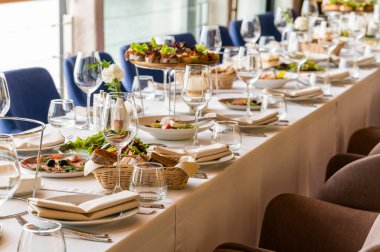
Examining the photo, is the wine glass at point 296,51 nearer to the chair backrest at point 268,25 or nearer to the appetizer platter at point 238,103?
the appetizer platter at point 238,103

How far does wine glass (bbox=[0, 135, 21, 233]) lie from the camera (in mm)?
1339

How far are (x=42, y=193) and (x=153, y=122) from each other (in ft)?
2.93

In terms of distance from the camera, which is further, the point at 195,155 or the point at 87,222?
the point at 195,155

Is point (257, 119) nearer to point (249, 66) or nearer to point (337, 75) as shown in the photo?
point (249, 66)

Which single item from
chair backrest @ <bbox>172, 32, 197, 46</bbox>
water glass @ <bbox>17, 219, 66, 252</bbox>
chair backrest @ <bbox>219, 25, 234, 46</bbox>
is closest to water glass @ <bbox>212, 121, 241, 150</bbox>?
water glass @ <bbox>17, 219, 66, 252</bbox>

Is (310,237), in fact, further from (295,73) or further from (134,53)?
(295,73)

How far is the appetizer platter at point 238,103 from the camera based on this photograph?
3254 mm

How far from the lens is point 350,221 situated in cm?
251

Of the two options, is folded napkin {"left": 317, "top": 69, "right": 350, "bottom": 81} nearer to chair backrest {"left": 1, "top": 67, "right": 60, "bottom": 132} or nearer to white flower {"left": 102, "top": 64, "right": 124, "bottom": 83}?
chair backrest {"left": 1, "top": 67, "right": 60, "bottom": 132}

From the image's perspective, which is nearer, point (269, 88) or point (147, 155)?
point (147, 155)

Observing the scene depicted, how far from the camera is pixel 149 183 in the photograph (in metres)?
1.93

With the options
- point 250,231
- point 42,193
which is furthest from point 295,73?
point 42,193

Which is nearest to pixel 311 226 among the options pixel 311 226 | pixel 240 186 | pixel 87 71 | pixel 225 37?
pixel 311 226

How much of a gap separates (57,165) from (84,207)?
465 millimetres
